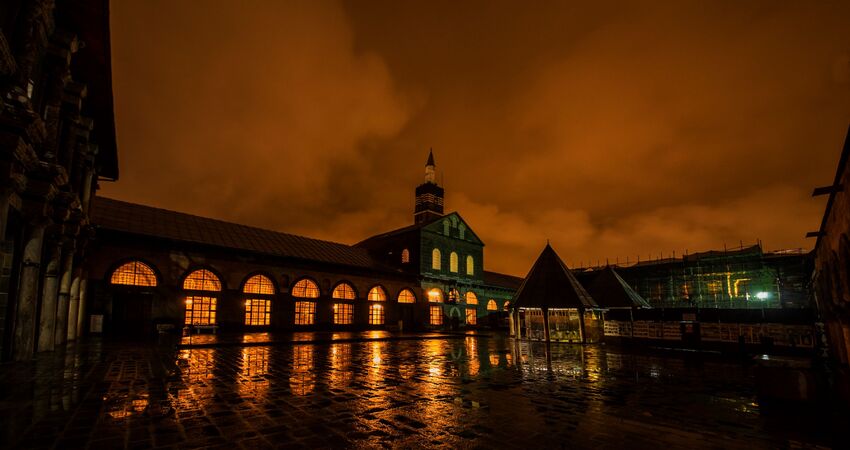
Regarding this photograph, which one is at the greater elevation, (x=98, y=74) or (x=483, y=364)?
(x=98, y=74)

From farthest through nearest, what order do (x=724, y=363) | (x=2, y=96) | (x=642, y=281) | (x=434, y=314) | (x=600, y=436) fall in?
(x=642, y=281), (x=434, y=314), (x=724, y=363), (x=2, y=96), (x=600, y=436)

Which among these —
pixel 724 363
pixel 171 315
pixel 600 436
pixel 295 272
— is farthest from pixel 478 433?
pixel 295 272

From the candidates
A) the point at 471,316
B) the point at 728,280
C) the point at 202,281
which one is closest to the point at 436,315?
the point at 471,316

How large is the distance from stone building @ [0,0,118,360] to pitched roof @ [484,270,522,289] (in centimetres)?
3638

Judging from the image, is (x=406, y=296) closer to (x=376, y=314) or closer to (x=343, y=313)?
→ (x=376, y=314)

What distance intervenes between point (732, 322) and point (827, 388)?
27.3 feet

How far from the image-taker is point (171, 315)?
21.5m

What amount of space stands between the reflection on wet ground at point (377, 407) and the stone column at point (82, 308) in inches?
348

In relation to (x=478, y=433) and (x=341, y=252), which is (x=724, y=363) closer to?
(x=478, y=433)

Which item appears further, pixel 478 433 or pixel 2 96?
pixel 2 96

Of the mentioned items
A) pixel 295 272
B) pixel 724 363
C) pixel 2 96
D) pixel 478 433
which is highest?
pixel 2 96

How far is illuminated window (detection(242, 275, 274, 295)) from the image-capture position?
82.7 ft

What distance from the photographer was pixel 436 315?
36875mm

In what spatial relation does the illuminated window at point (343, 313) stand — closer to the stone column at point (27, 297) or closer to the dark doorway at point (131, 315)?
the dark doorway at point (131, 315)
